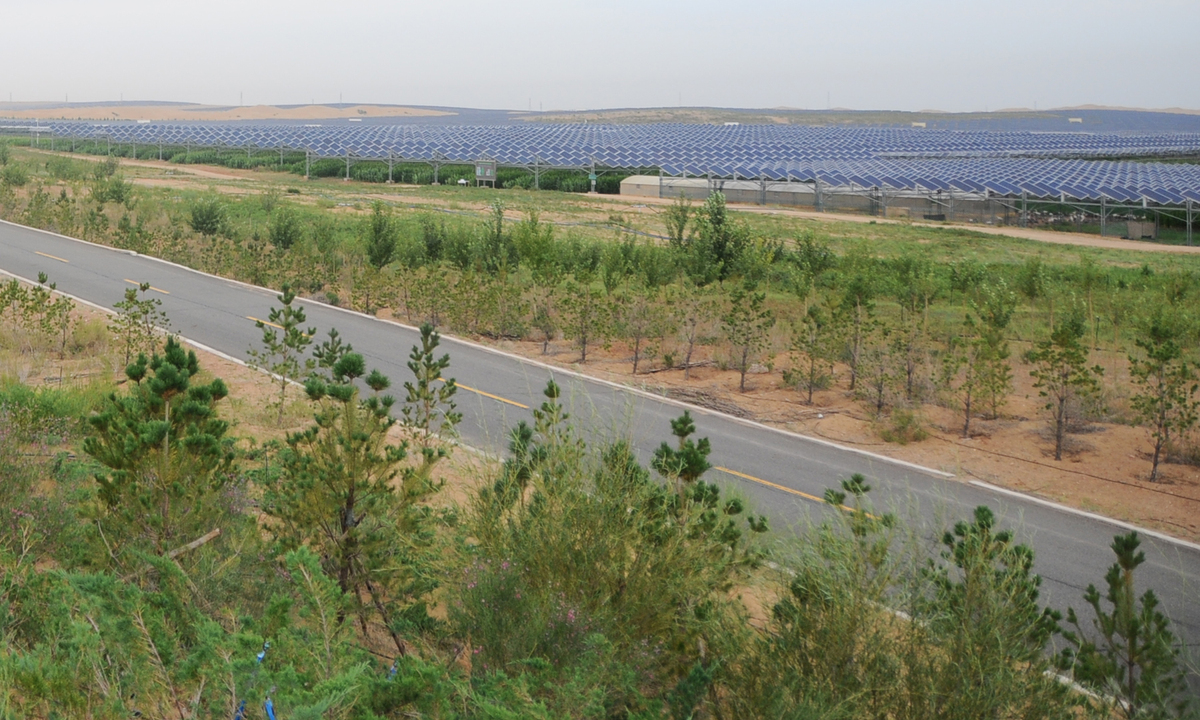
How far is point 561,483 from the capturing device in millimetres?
5547

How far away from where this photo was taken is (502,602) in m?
5.07

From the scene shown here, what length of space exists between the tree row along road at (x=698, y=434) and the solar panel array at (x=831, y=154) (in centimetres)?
3818

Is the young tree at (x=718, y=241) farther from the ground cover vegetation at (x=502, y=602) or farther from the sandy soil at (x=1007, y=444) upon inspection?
the ground cover vegetation at (x=502, y=602)

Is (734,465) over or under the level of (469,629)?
under

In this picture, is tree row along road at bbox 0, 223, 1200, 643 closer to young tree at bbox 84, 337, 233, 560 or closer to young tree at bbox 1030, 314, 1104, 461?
young tree at bbox 84, 337, 233, 560

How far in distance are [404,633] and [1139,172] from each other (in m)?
60.9

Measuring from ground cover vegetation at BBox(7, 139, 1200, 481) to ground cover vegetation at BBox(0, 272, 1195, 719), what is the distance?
743 centimetres

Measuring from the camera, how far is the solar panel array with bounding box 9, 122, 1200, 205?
50312 mm

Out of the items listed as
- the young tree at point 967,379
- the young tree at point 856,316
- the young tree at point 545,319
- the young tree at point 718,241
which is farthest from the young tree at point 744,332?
the young tree at point 545,319

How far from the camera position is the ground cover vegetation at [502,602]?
163 inches

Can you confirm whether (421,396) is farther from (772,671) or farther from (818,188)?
(818,188)

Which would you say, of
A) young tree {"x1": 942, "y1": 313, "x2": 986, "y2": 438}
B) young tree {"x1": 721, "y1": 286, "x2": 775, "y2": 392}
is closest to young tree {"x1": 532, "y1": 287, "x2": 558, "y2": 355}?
young tree {"x1": 721, "y1": 286, "x2": 775, "y2": 392}

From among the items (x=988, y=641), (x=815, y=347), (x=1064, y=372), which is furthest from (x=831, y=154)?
(x=988, y=641)

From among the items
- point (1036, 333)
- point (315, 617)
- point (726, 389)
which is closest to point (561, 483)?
point (315, 617)
